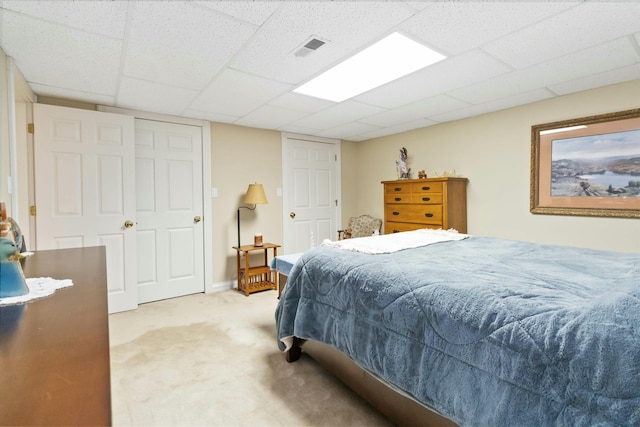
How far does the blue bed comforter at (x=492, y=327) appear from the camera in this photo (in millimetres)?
880

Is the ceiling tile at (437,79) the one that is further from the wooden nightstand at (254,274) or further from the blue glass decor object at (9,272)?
the blue glass decor object at (9,272)

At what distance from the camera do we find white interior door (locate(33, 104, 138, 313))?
9.84 feet

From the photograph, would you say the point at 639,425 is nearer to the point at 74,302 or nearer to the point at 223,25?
the point at 74,302

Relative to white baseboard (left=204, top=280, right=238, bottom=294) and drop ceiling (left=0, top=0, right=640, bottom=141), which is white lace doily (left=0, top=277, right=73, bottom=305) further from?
white baseboard (left=204, top=280, right=238, bottom=294)

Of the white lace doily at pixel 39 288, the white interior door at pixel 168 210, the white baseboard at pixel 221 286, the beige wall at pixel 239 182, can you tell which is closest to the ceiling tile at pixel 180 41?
the white interior door at pixel 168 210

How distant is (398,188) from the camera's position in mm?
4289

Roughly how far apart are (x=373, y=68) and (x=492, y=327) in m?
2.05

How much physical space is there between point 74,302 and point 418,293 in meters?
1.24

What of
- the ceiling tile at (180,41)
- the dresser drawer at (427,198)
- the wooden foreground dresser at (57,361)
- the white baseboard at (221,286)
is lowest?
the white baseboard at (221,286)

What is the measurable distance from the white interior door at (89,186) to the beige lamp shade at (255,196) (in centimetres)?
129

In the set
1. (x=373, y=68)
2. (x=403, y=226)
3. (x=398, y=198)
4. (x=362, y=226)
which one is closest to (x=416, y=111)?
(x=398, y=198)

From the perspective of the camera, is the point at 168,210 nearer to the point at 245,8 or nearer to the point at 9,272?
the point at 245,8

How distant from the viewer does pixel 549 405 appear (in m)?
0.92

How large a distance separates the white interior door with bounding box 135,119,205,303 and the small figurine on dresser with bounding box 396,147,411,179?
2.73 meters
